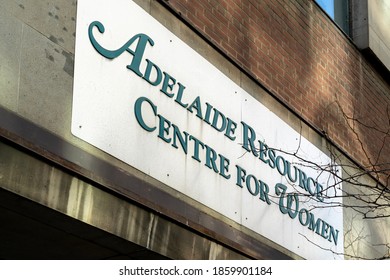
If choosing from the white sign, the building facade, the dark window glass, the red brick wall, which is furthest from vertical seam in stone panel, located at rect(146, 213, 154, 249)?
the dark window glass

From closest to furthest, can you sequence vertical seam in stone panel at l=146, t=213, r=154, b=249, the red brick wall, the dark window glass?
vertical seam in stone panel at l=146, t=213, r=154, b=249
the red brick wall
the dark window glass

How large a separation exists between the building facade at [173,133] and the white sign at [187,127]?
0.02m

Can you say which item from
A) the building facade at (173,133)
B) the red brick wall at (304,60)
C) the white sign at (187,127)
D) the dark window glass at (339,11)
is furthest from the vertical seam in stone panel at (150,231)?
the dark window glass at (339,11)

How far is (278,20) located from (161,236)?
14.0 ft

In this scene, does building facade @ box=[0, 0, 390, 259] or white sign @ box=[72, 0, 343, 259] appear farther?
white sign @ box=[72, 0, 343, 259]

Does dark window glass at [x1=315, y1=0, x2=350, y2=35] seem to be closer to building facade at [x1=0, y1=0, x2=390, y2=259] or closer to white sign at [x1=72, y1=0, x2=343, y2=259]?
building facade at [x1=0, y1=0, x2=390, y2=259]

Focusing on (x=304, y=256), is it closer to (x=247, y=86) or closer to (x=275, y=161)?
(x=275, y=161)

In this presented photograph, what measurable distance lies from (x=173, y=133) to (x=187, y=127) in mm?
254

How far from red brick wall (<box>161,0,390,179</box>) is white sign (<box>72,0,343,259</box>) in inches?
19.8

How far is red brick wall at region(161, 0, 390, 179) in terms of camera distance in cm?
962

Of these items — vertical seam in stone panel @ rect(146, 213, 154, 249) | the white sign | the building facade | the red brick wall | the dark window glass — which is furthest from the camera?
the dark window glass

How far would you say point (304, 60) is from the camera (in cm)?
1128

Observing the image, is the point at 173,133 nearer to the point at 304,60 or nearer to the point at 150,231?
the point at 150,231

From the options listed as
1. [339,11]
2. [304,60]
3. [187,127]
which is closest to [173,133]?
[187,127]
